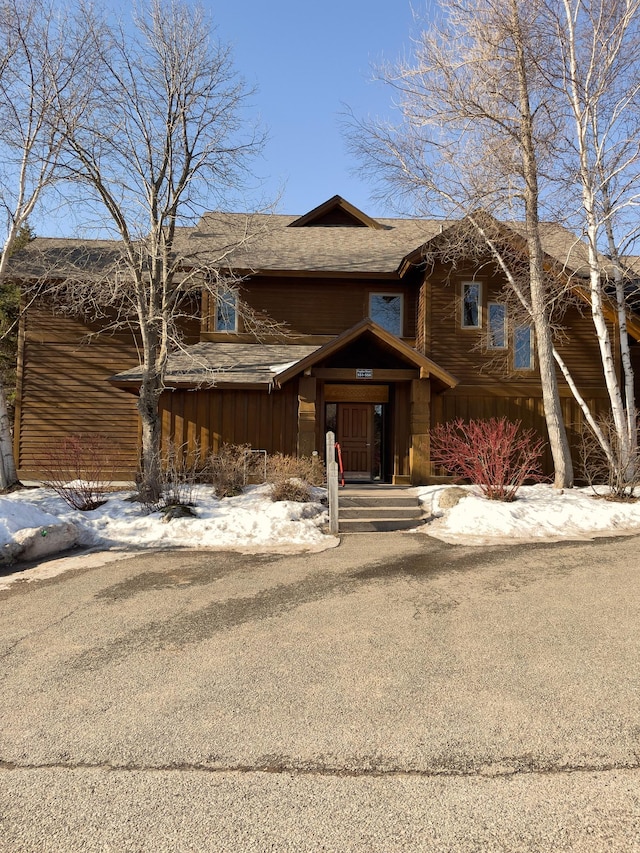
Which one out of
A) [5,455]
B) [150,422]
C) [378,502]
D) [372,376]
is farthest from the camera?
[372,376]

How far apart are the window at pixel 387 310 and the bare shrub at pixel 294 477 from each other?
576 centimetres

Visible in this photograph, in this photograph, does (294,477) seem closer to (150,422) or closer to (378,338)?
(150,422)

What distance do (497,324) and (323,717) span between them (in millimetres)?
13438

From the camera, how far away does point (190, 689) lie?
11.5 feet

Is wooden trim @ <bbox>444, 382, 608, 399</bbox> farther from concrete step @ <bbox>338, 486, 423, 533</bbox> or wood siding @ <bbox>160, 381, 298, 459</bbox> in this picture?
wood siding @ <bbox>160, 381, 298, 459</bbox>

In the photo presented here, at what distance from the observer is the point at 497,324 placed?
1452 cm

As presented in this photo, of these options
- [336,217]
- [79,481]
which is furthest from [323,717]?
[336,217]

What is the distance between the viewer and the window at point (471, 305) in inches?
567

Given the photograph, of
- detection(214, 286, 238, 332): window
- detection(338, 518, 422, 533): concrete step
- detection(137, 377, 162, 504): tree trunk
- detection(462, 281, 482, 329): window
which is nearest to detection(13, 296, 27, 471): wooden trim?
detection(214, 286, 238, 332): window

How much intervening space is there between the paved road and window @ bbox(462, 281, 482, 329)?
32.4 ft

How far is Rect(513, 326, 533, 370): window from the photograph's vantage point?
47.2ft

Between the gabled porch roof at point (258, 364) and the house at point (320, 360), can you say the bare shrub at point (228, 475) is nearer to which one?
the house at point (320, 360)

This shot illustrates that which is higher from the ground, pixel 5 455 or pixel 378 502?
pixel 5 455

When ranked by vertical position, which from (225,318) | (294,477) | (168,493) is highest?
(225,318)
